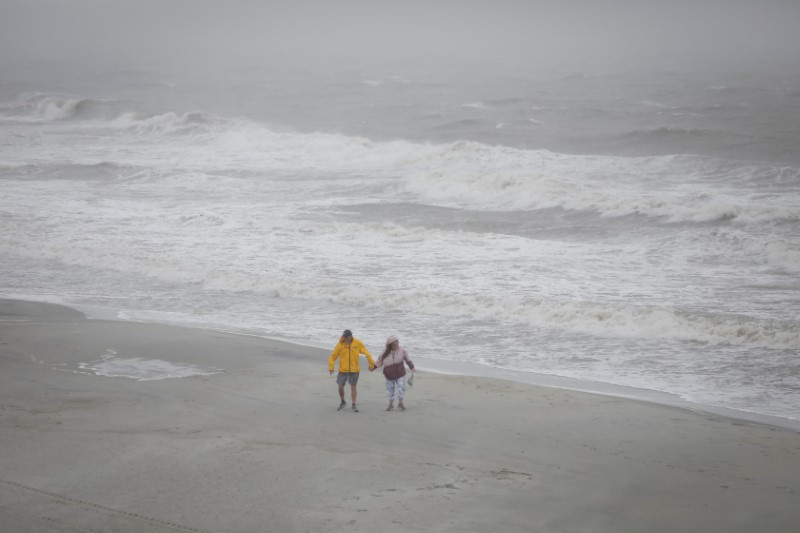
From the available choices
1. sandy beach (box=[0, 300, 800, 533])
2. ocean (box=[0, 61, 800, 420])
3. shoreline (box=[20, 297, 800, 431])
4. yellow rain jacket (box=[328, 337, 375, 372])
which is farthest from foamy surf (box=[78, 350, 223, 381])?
yellow rain jacket (box=[328, 337, 375, 372])

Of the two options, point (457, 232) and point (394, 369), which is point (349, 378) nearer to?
point (394, 369)

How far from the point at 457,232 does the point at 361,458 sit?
15926 millimetres

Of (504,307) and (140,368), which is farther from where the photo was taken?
(504,307)

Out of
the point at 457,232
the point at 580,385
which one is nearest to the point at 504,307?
the point at 580,385

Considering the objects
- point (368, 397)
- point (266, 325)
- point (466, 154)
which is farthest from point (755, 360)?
point (466, 154)

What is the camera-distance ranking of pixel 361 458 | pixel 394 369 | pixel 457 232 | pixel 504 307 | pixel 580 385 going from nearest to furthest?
pixel 361 458
pixel 394 369
pixel 580 385
pixel 504 307
pixel 457 232

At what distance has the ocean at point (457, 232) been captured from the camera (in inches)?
609

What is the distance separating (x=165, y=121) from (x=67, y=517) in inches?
1865

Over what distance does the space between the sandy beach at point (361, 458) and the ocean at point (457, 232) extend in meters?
2.02

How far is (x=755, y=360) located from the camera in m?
14.0

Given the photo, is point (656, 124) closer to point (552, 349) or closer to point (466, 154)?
point (466, 154)

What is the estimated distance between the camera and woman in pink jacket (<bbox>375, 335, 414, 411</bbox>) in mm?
11055

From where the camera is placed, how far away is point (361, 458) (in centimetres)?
909

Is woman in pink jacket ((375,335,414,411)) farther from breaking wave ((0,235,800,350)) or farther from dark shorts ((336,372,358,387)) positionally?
breaking wave ((0,235,800,350))
